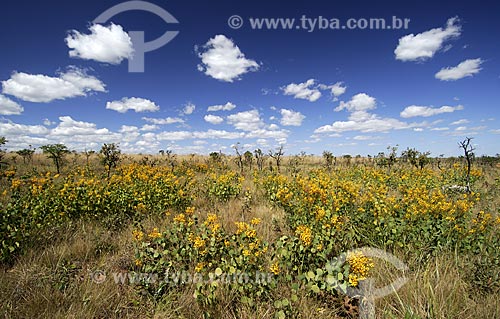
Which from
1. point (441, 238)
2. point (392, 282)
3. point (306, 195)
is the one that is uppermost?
point (306, 195)

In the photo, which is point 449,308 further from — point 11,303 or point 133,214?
point 133,214

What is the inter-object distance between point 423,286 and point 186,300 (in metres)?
2.85

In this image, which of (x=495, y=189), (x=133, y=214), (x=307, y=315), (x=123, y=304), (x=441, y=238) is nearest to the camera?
(x=307, y=315)

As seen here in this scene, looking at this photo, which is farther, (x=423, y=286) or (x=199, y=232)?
(x=199, y=232)

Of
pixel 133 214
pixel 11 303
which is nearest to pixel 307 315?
A: pixel 11 303

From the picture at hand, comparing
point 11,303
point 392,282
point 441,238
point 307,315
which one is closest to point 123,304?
point 11,303

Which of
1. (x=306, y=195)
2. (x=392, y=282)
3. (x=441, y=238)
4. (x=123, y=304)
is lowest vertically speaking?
(x=123, y=304)

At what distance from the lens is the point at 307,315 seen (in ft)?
8.46

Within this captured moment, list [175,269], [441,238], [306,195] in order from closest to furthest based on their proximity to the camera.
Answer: [175,269] → [441,238] → [306,195]

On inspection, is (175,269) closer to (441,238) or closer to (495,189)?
(441,238)

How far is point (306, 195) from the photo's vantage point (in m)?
5.36

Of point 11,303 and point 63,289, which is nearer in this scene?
point 11,303

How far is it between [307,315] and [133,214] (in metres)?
4.99

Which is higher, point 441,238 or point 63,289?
point 441,238
